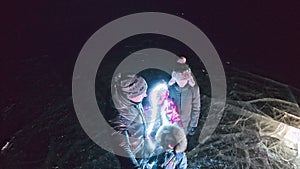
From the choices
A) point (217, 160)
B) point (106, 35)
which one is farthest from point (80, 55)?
point (217, 160)

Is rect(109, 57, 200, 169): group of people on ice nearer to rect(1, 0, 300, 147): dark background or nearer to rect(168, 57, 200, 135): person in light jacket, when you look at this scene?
rect(168, 57, 200, 135): person in light jacket

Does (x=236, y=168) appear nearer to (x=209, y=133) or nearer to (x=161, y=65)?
(x=209, y=133)

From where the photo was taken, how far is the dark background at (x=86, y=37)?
3.22 feet

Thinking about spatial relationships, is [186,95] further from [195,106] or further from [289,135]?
[289,135]

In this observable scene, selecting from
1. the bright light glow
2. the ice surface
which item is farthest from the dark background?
the bright light glow

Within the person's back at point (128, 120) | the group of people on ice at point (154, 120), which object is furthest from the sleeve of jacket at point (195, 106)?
the person's back at point (128, 120)

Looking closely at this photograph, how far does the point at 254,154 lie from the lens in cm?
90

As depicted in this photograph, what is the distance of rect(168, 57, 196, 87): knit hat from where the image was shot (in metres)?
0.98

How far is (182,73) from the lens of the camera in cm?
100

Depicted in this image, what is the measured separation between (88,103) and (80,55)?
138 millimetres

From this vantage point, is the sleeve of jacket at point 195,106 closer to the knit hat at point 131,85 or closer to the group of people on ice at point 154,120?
the group of people on ice at point 154,120

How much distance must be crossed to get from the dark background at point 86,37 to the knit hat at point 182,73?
0.10m

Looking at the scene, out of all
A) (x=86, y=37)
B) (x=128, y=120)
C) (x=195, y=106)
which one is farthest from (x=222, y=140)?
(x=86, y=37)

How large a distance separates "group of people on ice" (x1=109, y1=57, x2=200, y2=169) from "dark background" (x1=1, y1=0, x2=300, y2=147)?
13 cm
